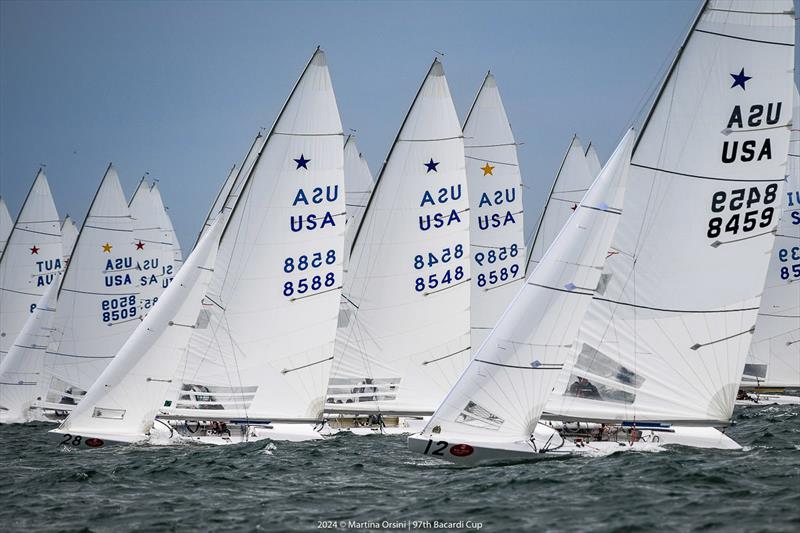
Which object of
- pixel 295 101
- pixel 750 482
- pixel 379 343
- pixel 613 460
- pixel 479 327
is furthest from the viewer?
pixel 479 327

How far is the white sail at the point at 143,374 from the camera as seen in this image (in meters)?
24.8

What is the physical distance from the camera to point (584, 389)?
71.5 ft

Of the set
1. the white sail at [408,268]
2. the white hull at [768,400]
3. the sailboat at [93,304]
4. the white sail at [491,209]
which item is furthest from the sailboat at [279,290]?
the white hull at [768,400]

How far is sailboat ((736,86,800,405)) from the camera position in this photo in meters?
38.4

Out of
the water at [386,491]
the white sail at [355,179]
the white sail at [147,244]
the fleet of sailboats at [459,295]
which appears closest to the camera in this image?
the water at [386,491]

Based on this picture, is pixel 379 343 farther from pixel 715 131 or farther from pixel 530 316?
pixel 715 131

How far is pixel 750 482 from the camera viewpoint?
1730cm

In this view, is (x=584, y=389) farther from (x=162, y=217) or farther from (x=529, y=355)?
(x=162, y=217)

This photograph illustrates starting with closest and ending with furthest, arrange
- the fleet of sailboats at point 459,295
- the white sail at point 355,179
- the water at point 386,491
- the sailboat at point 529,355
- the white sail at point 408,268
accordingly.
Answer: the water at point 386,491 → the sailboat at point 529,355 → the fleet of sailboats at point 459,295 → the white sail at point 408,268 → the white sail at point 355,179

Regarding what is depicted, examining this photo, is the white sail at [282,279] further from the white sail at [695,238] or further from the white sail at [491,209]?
the white sail at [491,209]

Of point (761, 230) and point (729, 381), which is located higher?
point (761, 230)

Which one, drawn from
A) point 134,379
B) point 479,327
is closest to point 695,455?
point 134,379

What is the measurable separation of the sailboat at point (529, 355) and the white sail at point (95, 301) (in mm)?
18867

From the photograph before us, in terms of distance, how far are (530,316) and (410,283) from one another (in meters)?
9.31
